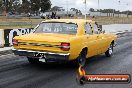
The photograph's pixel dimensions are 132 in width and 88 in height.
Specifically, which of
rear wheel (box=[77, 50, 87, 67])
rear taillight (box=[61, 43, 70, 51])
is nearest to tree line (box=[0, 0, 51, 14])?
rear wheel (box=[77, 50, 87, 67])

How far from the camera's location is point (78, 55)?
1054cm

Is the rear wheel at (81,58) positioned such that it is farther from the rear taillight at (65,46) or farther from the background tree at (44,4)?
the background tree at (44,4)

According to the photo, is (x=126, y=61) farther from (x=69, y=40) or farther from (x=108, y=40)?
(x=69, y=40)

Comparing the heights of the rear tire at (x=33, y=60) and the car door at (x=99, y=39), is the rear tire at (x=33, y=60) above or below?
below

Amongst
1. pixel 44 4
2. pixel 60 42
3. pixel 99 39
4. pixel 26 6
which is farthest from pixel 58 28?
pixel 26 6

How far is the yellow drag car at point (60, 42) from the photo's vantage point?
9.98 meters

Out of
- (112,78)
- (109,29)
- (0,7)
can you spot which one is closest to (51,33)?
(112,78)

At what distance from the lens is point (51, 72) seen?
10133mm

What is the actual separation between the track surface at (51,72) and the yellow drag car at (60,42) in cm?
40

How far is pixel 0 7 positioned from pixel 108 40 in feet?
285

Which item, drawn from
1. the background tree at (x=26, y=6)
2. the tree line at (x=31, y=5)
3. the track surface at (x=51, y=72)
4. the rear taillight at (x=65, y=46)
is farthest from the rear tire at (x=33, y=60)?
the background tree at (x=26, y=6)

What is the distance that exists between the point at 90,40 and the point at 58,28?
1174 millimetres

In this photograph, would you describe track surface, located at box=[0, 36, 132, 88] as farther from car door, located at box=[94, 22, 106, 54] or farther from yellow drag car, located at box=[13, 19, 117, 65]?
car door, located at box=[94, 22, 106, 54]

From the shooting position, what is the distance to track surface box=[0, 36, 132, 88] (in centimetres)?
830
